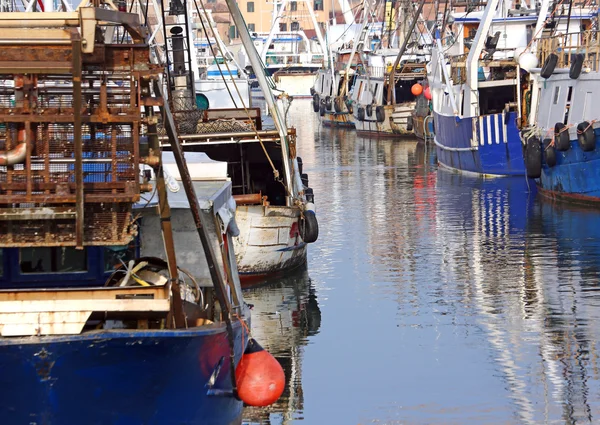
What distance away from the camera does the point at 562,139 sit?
2652 cm

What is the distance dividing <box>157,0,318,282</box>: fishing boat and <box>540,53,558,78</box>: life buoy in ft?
30.5

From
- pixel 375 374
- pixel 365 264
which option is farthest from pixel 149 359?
pixel 365 264

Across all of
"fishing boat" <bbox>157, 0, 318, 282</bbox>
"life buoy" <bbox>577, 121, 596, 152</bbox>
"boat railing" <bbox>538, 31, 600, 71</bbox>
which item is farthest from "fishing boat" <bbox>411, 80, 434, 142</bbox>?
"fishing boat" <bbox>157, 0, 318, 282</bbox>

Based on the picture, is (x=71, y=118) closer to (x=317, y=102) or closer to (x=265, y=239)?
(x=265, y=239)

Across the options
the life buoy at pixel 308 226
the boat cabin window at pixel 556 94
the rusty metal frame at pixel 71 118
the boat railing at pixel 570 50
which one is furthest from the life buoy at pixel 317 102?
the rusty metal frame at pixel 71 118

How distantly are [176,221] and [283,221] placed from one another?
259 inches

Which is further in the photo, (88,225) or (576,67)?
(576,67)

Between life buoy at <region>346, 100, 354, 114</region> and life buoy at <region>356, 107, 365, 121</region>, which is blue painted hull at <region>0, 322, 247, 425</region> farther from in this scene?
life buoy at <region>346, 100, 354, 114</region>

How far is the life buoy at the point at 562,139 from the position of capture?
26.5 metres

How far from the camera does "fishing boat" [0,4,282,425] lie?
9.01 metres

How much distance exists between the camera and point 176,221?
11.8 metres

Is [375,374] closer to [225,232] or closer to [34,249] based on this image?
[225,232]

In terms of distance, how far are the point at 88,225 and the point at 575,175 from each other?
1912cm

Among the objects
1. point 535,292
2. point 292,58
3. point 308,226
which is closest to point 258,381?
point 308,226
